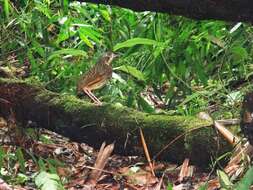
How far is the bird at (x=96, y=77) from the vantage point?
7.49 ft

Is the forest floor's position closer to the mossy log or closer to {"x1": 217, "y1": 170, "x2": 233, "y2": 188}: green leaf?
the mossy log

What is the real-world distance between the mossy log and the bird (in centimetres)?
7

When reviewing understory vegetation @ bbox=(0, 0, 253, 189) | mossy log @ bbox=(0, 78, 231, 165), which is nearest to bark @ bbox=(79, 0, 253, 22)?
mossy log @ bbox=(0, 78, 231, 165)

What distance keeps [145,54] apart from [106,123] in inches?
20.7

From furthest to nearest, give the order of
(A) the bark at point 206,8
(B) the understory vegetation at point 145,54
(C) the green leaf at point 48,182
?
(B) the understory vegetation at point 145,54
(C) the green leaf at point 48,182
(A) the bark at point 206,8

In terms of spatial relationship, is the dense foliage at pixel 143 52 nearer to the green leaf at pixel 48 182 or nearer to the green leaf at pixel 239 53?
the green leaf at pixel 239 53

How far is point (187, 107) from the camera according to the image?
2721 millimetres

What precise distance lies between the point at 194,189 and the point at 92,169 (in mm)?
403

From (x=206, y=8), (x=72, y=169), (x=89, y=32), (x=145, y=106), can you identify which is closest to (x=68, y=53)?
(x=89, y=32)

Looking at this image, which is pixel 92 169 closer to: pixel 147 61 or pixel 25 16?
pixel 147 61

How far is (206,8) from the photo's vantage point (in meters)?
1.35

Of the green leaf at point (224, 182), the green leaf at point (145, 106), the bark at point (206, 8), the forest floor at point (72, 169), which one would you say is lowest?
the forest floor at point (72, 169)

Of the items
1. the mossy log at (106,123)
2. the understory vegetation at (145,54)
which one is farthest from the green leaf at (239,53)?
the mossy log at (106,123)

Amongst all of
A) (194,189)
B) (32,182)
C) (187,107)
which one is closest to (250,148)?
(194,189)
